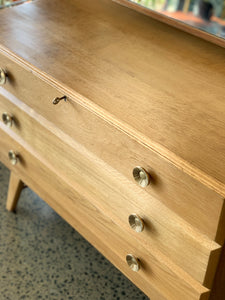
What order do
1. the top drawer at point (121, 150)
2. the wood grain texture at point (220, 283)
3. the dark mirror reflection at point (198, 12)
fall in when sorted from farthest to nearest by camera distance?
the dark mirror reflection at point (198, 12) < the wood grain texture at point (220, 283) < the top drawer at point (121, 150)

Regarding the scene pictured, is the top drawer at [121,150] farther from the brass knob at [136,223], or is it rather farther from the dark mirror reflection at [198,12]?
the dark mirror reflection at [198,12]

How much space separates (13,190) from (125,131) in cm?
74

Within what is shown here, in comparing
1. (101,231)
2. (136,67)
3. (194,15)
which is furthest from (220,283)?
(194,15)

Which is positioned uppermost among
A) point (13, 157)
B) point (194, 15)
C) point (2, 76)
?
point (194, 15)

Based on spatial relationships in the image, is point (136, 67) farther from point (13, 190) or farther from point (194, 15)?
point (13, 190)

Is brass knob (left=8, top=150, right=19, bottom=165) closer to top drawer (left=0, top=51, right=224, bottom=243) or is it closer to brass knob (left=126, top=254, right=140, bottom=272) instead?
top drawer (left=0, top=51, right=224, bottom=243)

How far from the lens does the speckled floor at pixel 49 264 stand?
1.39m

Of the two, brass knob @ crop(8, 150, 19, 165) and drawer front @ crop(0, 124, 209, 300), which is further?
brass knob @ crop(8, 150, 19, 165)

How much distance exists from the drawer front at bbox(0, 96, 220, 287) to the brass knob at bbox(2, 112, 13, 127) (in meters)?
0.01

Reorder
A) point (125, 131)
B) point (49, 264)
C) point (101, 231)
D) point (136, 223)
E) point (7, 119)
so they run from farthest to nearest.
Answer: point (49, 264), point (7, 119), point (101, 231), point (136, 223), point (125, 131)

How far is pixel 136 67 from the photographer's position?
1.10 metres

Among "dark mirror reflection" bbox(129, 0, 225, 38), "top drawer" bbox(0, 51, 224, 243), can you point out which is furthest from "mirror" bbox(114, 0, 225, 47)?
"top drawer" bbox(0, 51, 224, 243)

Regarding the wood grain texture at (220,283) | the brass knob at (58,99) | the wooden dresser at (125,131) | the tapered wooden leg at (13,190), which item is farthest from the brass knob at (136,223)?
the tapered wooden leg at (13,190)

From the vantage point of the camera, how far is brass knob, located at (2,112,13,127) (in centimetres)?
132
